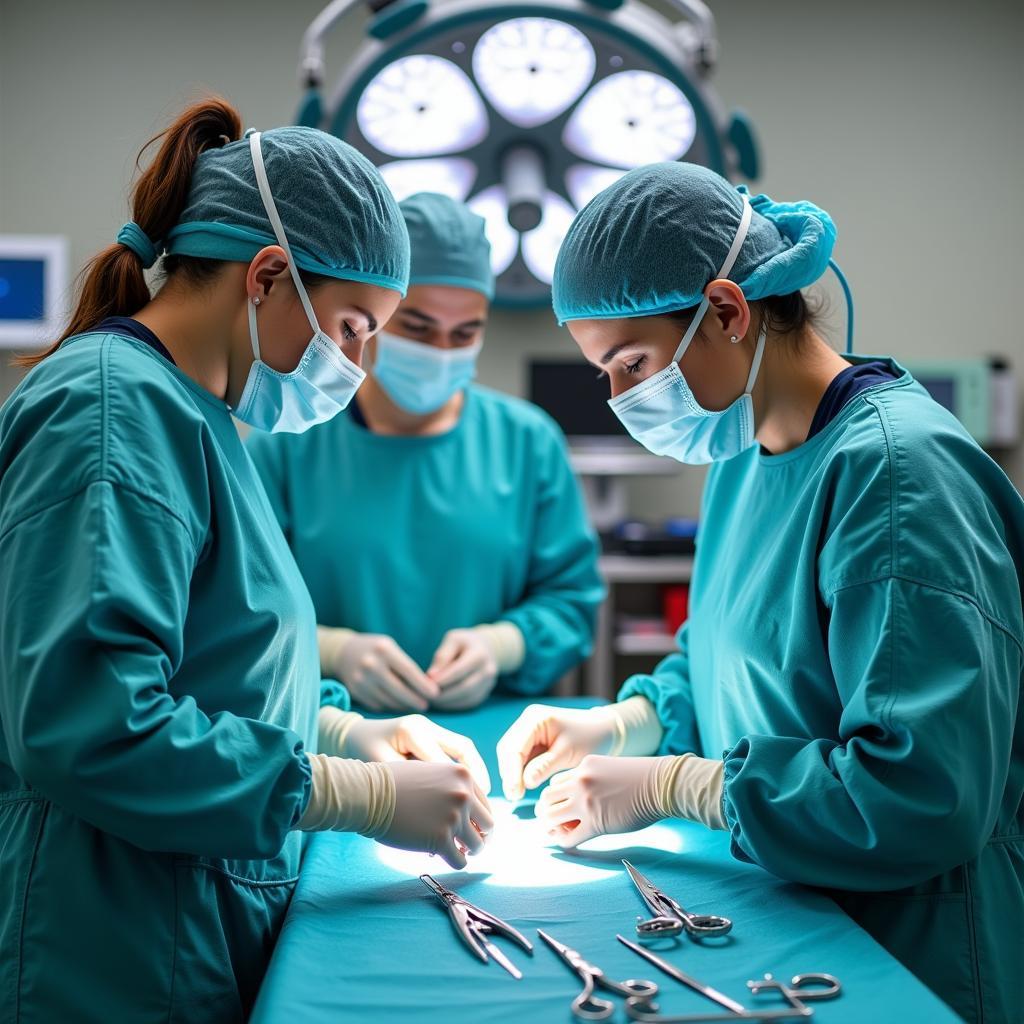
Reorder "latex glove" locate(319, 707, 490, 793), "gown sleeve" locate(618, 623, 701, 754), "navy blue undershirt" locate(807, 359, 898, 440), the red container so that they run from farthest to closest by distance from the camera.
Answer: the red container
"gown sleeve" locate(618, 623, 701, 754)
"latex glove" locate(319, 707, 490, 793)
"navy blue undershirt" locate(807, 359, 898, 440)

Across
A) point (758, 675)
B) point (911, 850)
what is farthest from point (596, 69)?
point (911, 850)

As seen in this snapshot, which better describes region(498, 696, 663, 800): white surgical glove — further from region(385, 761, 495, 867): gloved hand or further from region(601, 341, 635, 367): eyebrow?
region(601, 341, 635, 367): eyebrow

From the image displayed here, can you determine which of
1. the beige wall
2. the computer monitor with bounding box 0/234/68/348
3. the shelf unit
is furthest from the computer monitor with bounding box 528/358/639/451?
the computer monitor with bounding box 0/234/68/348

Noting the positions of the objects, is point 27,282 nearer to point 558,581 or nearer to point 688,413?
point 558,581

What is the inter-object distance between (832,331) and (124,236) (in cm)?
96

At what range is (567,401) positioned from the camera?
400cm

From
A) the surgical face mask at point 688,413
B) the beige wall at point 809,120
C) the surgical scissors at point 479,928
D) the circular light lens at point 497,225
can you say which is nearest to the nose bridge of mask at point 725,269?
the surgical face mask at point 688,413

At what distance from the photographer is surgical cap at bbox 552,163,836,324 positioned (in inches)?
51.6

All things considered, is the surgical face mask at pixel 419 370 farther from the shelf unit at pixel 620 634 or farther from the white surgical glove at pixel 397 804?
the shelf unit at pixel 620 634

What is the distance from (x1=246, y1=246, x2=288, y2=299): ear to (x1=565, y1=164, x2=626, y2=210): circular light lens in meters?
0.94

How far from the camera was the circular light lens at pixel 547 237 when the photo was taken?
7.12 feet

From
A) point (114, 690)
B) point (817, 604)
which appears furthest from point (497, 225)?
point (114, 690)

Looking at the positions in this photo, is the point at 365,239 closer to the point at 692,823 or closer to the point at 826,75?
the point at 692,823

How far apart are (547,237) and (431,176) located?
13.0 inches
